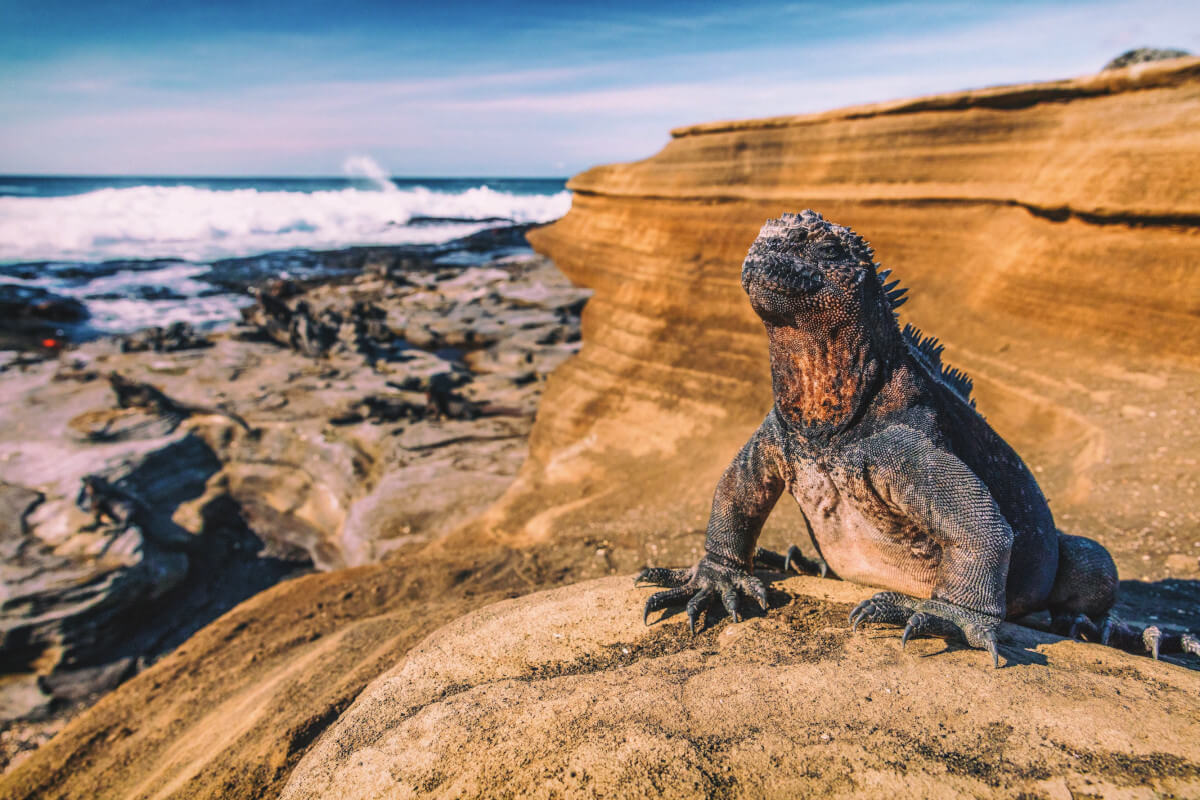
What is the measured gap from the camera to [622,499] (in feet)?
24.1

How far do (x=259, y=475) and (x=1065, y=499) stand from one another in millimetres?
9608

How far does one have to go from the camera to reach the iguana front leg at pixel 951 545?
2.07m

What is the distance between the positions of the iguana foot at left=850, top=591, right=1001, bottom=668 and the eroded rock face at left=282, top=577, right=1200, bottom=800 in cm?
6

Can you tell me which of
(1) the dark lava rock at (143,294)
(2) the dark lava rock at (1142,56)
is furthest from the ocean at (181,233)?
(2) the dark lava rock at (1142,56)

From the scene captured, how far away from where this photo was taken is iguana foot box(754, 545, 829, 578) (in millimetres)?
3084

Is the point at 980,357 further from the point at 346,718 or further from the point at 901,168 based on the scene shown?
the point at 346,718

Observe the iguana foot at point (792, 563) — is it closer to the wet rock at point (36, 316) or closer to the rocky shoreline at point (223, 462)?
the rocky shoreline at point (223, 462)

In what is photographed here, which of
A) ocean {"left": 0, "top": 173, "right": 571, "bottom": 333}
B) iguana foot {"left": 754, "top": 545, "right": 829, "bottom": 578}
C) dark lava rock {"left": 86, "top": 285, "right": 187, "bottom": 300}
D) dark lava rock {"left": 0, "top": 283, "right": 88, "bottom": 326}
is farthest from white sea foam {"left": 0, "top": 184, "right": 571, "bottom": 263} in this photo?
iguana foot {"left": 754, "top": 545, "right": 829, "bottom": 578}

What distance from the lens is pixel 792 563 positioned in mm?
3186

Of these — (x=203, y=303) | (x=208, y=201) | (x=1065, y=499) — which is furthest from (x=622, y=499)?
(x=208, y=201)

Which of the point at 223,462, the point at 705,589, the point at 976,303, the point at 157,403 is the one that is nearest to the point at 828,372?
the point at 705,589

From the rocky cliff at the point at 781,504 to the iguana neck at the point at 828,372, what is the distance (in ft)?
2.41

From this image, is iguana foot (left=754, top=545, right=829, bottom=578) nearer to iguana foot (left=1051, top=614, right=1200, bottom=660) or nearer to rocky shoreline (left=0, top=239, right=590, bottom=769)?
iguana foot (left=1051, top=614, right=1200, bottom=660)

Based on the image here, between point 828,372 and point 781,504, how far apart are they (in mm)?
4159
